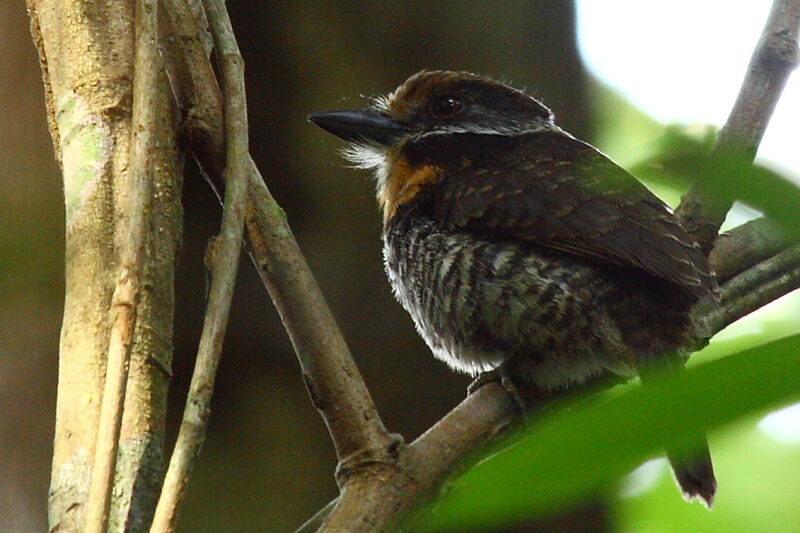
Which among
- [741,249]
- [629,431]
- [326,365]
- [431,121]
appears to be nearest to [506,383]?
[741,249]

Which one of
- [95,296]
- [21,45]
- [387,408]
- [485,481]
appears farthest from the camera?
[387,408]

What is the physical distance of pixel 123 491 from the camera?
4.04ft

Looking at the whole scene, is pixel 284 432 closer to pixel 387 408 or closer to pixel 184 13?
pixel 387 408

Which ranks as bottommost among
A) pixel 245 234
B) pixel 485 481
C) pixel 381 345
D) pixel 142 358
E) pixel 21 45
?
pixel 485 481

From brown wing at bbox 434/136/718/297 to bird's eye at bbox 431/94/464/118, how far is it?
1.38 ft

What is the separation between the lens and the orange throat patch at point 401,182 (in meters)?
2.85

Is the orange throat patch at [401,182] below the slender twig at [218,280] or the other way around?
the other way around

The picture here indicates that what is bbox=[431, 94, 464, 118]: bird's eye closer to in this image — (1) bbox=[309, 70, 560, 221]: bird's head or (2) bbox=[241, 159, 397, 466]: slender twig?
(1) bbox=[309, 70, 560, 221]: bird's head

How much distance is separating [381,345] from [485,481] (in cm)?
269

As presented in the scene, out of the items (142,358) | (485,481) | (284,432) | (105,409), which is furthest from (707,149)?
(284,432)

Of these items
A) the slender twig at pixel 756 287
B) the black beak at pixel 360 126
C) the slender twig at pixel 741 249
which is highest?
the black beak at pixel 360 126

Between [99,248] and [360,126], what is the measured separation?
1.68 metres

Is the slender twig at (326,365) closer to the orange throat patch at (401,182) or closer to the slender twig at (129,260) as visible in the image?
the slender twig at (129,260)

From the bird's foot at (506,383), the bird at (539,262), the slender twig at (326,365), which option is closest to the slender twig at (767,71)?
the bird at (539,262)
